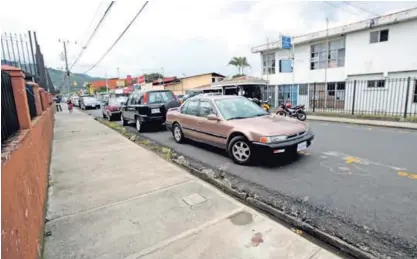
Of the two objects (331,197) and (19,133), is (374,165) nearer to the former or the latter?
(331,197)

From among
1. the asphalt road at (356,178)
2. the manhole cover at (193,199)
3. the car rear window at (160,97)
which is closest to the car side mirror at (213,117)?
the asphalt road at (356,178)

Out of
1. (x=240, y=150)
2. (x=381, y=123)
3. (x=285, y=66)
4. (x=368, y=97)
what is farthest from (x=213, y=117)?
(x=285, y=66)

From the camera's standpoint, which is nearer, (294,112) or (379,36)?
(294,112)

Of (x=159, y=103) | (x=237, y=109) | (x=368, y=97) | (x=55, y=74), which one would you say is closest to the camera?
(x=237, y=109)

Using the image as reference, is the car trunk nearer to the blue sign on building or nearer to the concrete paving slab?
the concrete paving slab

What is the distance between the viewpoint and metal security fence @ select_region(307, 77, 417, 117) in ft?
45.3

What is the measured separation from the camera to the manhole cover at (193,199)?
3631 mm

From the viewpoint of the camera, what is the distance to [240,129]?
5160 mm

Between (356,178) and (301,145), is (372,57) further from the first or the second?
(356,178)

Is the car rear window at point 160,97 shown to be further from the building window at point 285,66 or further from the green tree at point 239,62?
the green tree at point 239,62

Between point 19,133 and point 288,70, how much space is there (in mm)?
20381

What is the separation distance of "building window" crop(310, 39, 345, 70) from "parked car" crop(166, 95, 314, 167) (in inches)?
571

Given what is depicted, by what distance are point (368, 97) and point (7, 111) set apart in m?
18.3

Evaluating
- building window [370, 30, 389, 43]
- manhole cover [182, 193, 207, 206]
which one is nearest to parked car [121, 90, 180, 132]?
manhole cover [182, 193, 207, 206]
